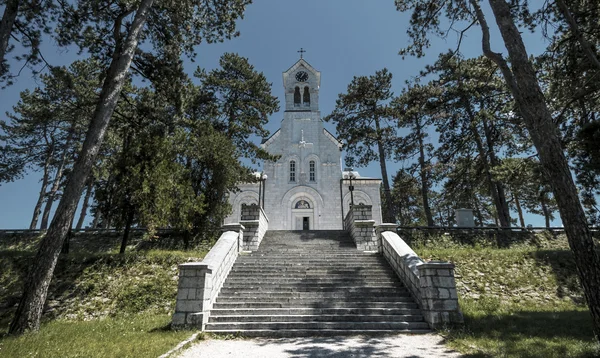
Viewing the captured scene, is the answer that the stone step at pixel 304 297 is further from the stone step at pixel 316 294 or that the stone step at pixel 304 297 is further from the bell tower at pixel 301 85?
the bell tower at pixel 301 85

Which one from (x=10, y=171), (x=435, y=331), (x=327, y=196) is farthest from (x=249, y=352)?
(x=10, y=171)

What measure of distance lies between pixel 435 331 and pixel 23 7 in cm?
1377

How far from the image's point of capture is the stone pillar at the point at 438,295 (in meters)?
7.26

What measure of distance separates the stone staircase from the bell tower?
713 inches

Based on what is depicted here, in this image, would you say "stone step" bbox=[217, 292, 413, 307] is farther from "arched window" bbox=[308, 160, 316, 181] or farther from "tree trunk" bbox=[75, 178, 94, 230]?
"tree trunk" bbox=[75, 178, 94, 230]

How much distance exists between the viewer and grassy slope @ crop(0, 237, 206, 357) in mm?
5684

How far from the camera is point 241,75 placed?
897 inches

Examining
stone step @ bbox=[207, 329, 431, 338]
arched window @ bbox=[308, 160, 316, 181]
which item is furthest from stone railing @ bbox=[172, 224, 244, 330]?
arched window @ bbox=[308, 160, 316, 181]

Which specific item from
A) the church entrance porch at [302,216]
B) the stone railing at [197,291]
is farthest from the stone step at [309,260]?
the church entrance porch at [302,216]

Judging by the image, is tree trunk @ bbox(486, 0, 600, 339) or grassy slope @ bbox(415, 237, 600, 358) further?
grassy slope @ bbox(415, 237, 600, 358)

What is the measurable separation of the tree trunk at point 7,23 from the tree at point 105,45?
1.47 meters

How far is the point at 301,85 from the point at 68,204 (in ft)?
74.2

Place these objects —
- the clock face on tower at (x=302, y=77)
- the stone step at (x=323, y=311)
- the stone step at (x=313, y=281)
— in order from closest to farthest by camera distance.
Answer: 1. the stone step at (x=323, y=311)
2. the stone step at (x=313, y=281)
3. the clock face on tower at (x=302, y=77)

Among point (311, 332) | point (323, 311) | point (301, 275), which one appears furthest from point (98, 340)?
point (301, 275)
